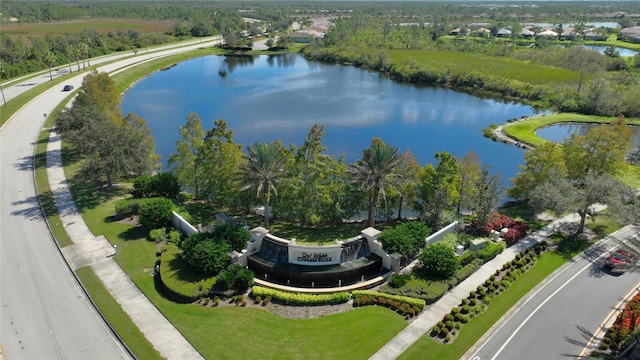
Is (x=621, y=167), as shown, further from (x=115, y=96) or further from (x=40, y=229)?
(x=115, y=96)

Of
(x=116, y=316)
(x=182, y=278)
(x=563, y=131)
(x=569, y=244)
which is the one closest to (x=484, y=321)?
(x=569, y=244)

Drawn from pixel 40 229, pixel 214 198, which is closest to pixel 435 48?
pixel 214 198

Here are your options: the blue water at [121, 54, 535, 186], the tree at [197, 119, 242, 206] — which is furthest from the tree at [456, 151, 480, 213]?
the tree at [197, 119, 242, 206]

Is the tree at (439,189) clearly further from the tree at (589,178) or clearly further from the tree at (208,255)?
the tree at (208,255)

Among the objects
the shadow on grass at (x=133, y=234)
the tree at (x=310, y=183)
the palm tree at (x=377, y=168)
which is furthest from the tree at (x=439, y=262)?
the shadow on grass at (x=133, y=234)

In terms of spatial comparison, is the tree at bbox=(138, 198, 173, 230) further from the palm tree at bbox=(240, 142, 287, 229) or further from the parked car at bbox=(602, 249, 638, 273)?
the parked car at bbox=(602, 249, 638, 273)
